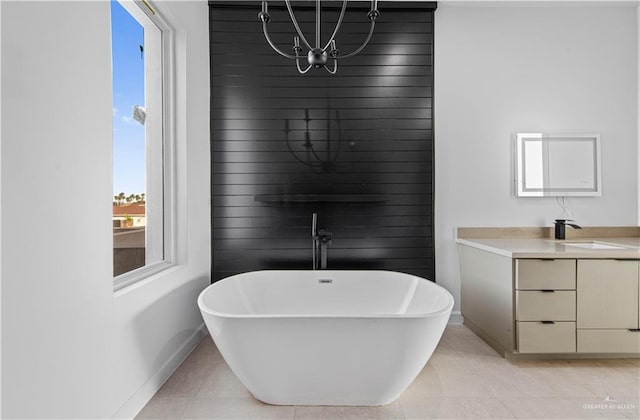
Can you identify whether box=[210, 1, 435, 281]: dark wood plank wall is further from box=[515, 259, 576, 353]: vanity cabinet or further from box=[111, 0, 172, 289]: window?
box=[515, 259, 576, 353]: vanity cabinet

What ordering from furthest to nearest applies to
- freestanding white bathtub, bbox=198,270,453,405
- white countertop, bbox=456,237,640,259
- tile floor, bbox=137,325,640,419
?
white countertop, bbox=456,237,640,259 → tile floor, bbox=137,325,640,419 → freestanding white bathtub, bbox=198,270,453,405

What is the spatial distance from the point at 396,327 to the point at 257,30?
2.47 meters

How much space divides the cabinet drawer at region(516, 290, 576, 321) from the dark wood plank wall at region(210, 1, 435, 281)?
0.94 metres

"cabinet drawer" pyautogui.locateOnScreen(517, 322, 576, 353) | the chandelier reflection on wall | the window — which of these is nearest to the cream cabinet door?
"cabinet drawer" pyautogui.locateOnScreen(517, 322, 576, 353)

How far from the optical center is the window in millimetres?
1866

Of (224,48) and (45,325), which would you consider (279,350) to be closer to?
(45,325)

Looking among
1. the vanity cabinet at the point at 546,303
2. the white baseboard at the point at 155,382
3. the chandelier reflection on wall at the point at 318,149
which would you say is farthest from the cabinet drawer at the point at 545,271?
the white baseboard at the point at 155,382

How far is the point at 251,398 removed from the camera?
70.3 inches

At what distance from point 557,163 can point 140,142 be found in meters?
3.05

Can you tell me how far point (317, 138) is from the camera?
283 cm

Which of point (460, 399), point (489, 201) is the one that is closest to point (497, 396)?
point (460, 399)

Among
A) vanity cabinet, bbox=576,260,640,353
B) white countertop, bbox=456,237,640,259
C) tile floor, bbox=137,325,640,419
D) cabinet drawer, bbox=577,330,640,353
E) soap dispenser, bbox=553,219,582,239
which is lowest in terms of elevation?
tile floor, bbox=137,325,640,419

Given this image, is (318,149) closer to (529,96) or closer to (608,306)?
(529,96)

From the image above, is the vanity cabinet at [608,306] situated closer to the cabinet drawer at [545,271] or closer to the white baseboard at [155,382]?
the cabinet drawer at [545,271]
